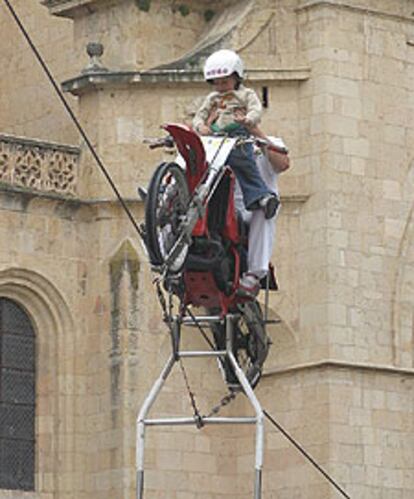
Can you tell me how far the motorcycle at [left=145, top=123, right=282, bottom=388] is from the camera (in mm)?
15773

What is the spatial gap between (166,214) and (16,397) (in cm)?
1611

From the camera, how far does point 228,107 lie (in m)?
16.8

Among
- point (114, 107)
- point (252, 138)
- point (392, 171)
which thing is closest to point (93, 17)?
point (114, 107)

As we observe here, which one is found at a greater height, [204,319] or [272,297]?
[272,297]

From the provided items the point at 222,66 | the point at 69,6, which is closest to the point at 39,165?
the point at 69,6

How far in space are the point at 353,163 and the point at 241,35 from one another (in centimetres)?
196

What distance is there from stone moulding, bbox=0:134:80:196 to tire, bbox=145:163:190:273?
15479 mm

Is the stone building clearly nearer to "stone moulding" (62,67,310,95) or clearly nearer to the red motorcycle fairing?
"stone moulding" (62,67,310,95)

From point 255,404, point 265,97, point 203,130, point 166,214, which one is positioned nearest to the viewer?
point 255,404

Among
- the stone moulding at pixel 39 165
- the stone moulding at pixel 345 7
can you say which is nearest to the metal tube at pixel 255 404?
the stone moulding at pixel 39 165

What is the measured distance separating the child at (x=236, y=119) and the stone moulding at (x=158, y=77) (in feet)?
48.2

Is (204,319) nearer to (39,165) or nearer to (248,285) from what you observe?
(248,285)

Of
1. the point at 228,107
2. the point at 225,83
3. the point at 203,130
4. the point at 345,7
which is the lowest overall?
the point at 203,130

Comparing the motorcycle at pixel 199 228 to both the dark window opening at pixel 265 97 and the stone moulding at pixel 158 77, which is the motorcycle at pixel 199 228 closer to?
the stone moulding at pixel 158 77
